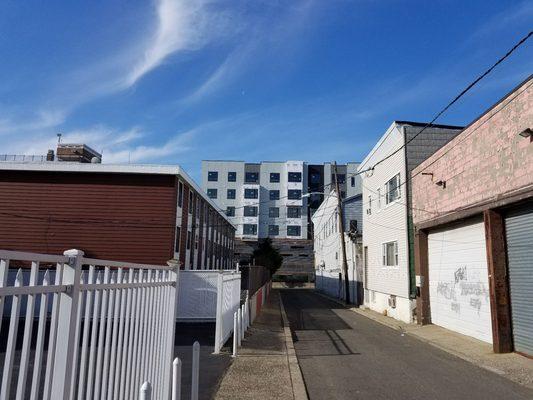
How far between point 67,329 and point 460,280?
622 inches

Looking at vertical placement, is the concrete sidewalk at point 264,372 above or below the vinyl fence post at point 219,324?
below

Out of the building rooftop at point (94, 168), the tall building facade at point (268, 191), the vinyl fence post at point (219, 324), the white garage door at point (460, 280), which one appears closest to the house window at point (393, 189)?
the white garage door at point (460, 280)

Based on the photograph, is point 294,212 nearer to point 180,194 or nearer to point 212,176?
point 212,176

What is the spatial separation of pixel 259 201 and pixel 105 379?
3140 inches

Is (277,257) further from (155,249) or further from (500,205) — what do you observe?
(500,205)

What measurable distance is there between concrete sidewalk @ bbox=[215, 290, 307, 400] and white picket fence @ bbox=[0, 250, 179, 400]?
3.71 meters

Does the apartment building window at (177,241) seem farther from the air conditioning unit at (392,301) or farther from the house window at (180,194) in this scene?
the air conditioning unit at (392,301)

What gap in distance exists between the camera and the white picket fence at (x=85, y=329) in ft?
7.23

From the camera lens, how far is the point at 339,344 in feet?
47.8

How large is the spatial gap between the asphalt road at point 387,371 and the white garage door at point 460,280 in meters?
1.75

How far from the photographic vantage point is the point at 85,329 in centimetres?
290

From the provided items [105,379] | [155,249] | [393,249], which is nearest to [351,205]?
[393,249]

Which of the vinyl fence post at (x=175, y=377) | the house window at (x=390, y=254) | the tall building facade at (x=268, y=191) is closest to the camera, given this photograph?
the vinyl fence post at (x=175, y=377)

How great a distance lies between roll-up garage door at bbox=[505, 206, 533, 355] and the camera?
1177cm
